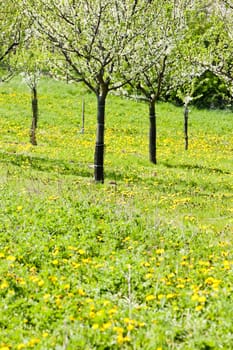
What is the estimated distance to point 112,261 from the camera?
870cm

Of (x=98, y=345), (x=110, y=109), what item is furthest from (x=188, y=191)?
(x=110, y=109)

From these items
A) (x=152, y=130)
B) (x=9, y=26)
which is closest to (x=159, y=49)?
(x=152, y=130)

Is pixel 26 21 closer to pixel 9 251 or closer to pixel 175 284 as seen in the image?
pixel 9 251

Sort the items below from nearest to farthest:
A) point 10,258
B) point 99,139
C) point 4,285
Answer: point 4,285
point 10,258
point 99,139

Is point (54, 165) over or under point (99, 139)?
under

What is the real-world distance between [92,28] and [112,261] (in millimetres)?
9998

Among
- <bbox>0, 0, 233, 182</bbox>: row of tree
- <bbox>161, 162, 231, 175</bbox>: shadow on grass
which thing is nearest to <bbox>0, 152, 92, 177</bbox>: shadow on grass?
<bbox>0, 0, 233, 182</bbox>: row of tree

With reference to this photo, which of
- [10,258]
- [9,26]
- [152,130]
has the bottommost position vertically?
[10,258]

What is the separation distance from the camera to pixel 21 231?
32.5 ft

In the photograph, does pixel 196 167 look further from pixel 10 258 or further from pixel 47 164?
pixel 10 258

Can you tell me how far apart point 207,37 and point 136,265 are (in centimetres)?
2103

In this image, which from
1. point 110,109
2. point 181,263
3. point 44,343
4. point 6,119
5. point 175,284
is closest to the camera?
point 44,343

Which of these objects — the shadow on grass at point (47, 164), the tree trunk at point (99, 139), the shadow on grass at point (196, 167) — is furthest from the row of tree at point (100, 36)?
the shadow on grass at point (196, 167)

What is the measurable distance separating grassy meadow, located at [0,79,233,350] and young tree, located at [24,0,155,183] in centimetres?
431
